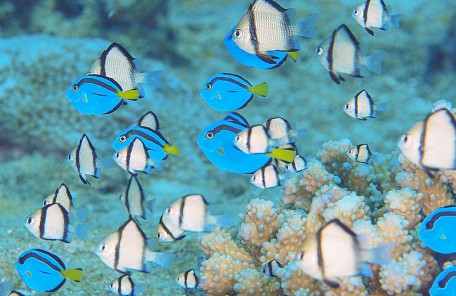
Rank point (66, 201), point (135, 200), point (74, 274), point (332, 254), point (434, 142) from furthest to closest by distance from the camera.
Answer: point (135, 200)
point (66, 201)
point (74, 274)
point (434, 142)
point (332, 254)

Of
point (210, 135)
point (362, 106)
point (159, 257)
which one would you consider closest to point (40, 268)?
point (159, 257)

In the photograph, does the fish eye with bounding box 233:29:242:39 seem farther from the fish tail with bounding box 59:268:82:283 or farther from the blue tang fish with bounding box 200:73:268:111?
the fish tail with bounding box 59:268:82:283

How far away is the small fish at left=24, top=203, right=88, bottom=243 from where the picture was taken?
3148 mm

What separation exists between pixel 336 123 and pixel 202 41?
10.6ft

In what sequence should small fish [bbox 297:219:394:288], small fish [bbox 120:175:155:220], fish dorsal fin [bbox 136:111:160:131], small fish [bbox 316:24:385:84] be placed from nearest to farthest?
small fish [bbox 297:219:394:288] < small fish [bbox 316:24:385:84] < fish dorsal fin [bbox 136:111:160:131] < small fish [bbox 120:175:155:220]

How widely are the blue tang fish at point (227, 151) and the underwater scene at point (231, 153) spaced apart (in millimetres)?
11

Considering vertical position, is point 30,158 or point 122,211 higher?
point 30,158

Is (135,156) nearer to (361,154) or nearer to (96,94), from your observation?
(96,94)

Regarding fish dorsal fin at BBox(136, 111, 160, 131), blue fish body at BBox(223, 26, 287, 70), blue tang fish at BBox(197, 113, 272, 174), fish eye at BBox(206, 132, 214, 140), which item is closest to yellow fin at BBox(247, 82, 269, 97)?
blue fish body at BBox(223, 26, 287, 70)

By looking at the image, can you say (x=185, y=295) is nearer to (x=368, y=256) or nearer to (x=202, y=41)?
(x=368, y=256)

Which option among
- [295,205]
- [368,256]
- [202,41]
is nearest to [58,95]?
[202,41]

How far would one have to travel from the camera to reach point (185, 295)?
377cm

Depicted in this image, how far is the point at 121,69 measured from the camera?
3.26 meters

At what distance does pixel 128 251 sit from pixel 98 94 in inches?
44.1
